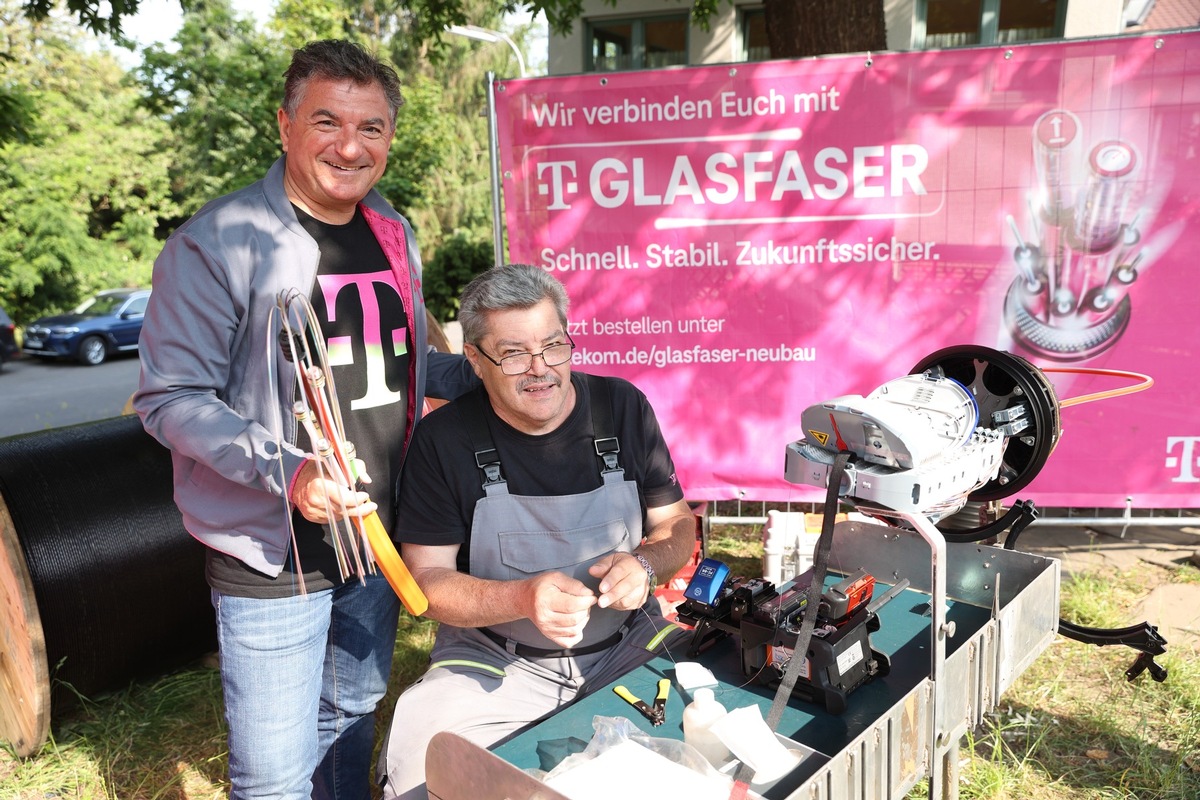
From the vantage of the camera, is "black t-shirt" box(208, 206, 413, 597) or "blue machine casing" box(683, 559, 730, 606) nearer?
"blue machine casing" box(683, 559, 730, 606)

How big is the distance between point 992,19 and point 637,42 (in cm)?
408

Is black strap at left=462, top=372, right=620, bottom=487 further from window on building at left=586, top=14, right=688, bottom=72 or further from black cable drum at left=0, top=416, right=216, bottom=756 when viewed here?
window on building at left=586, top=14, right=688, bottom=72

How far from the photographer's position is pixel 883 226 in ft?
13.4

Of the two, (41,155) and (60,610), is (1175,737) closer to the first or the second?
(60,610)

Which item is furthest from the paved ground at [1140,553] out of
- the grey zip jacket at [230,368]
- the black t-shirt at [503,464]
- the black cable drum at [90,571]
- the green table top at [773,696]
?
the black cable drum at [90,571]

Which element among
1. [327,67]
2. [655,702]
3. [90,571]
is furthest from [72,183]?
[655,702]

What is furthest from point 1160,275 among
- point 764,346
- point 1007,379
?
point 1007,379

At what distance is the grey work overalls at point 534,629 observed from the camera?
7.07ft

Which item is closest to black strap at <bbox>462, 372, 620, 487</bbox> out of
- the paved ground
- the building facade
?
the paved ground

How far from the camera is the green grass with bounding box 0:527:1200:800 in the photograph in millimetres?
2916

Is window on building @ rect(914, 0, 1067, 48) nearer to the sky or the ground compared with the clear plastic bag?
nearer to the sky

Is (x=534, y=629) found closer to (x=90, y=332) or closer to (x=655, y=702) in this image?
(x=655, y=702)

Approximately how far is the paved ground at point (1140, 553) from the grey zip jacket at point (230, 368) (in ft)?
11.9

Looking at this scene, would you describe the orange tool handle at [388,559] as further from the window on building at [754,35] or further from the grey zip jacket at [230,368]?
the window on building at [754,35]
